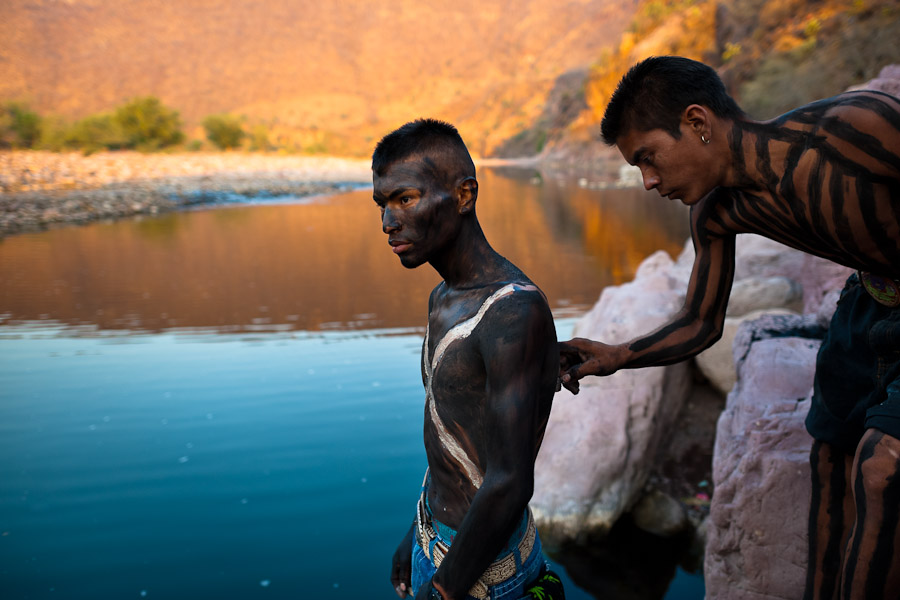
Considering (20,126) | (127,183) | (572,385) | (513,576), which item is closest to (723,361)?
(572,385)

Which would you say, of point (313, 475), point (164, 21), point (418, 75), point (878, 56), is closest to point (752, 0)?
point (878, 56)

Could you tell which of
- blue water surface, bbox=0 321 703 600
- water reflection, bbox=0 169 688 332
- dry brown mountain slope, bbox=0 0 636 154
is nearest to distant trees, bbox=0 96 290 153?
water reflection, bbox=0 169 688 332

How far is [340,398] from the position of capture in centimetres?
573

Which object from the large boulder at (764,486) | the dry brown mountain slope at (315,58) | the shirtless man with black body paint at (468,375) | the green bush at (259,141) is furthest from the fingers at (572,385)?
the dry brown mountain slope at (315,58)

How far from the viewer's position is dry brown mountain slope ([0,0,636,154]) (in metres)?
103

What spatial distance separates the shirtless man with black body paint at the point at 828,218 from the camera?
159 cm

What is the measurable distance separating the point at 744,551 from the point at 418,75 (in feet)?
466

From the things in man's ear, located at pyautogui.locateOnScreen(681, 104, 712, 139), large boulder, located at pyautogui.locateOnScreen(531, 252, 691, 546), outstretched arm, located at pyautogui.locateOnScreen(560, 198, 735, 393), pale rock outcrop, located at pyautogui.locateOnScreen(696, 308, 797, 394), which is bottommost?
large boulder, located at pyautogui.locateOnScreen(531, 252, 691, 546)

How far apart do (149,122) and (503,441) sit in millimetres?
47988

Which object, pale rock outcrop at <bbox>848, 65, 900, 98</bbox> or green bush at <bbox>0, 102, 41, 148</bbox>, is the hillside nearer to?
pale rock outcrop at <bbox>848, 65, 900, 98</bbox>

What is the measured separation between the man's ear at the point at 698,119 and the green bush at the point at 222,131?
54.0 meters

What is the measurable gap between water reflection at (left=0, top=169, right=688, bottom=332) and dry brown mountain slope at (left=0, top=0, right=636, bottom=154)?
63.6 m

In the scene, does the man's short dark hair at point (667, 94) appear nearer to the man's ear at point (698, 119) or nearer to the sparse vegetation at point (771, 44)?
the man's ear at point (698, 119)

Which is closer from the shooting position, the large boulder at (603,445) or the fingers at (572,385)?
the fingers at (572,385)
